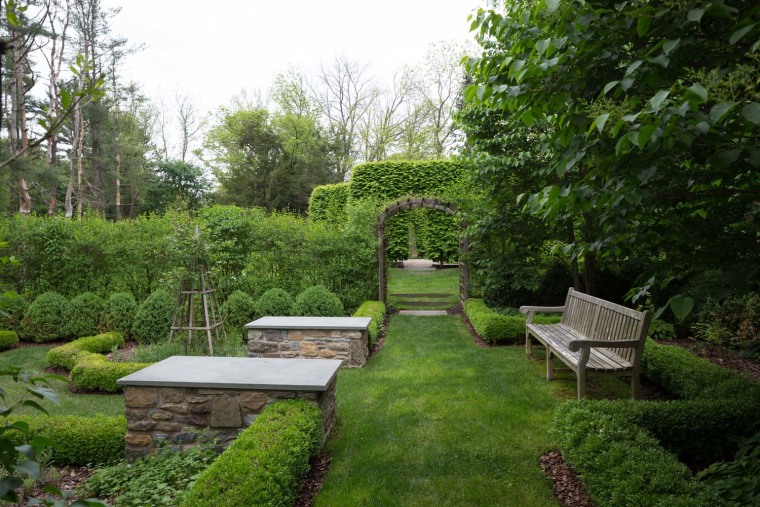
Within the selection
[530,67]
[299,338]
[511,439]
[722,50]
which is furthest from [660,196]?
[299,338]

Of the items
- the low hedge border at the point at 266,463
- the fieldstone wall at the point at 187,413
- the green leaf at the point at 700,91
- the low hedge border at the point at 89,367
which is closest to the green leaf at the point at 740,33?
the green leaf at the point at 700,91

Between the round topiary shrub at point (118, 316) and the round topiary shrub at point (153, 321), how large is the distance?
616mm

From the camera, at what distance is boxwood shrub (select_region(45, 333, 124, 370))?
20.3ft

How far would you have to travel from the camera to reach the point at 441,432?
4.09 metres

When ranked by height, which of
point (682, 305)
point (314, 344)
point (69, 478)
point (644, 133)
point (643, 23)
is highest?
point (643, 23)

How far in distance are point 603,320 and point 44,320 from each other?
8.39 m

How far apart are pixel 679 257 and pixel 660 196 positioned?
13.7 inches

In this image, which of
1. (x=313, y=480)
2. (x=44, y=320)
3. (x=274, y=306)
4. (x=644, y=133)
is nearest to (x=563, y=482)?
(x=313, y=480)

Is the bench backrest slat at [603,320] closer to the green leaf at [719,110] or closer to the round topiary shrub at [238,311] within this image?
the green leaf at [719,110]

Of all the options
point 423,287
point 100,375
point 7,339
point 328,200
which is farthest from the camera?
point 328,200

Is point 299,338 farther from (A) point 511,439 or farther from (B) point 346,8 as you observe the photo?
(B) point 346,8

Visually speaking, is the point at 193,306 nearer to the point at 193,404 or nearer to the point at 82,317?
the point at 82,317

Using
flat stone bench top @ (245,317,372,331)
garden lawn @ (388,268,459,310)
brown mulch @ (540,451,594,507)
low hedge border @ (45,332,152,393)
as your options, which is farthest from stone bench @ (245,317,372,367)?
garden lawn @ (388,268,459,310)

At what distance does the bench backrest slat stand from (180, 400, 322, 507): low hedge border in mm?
2972
